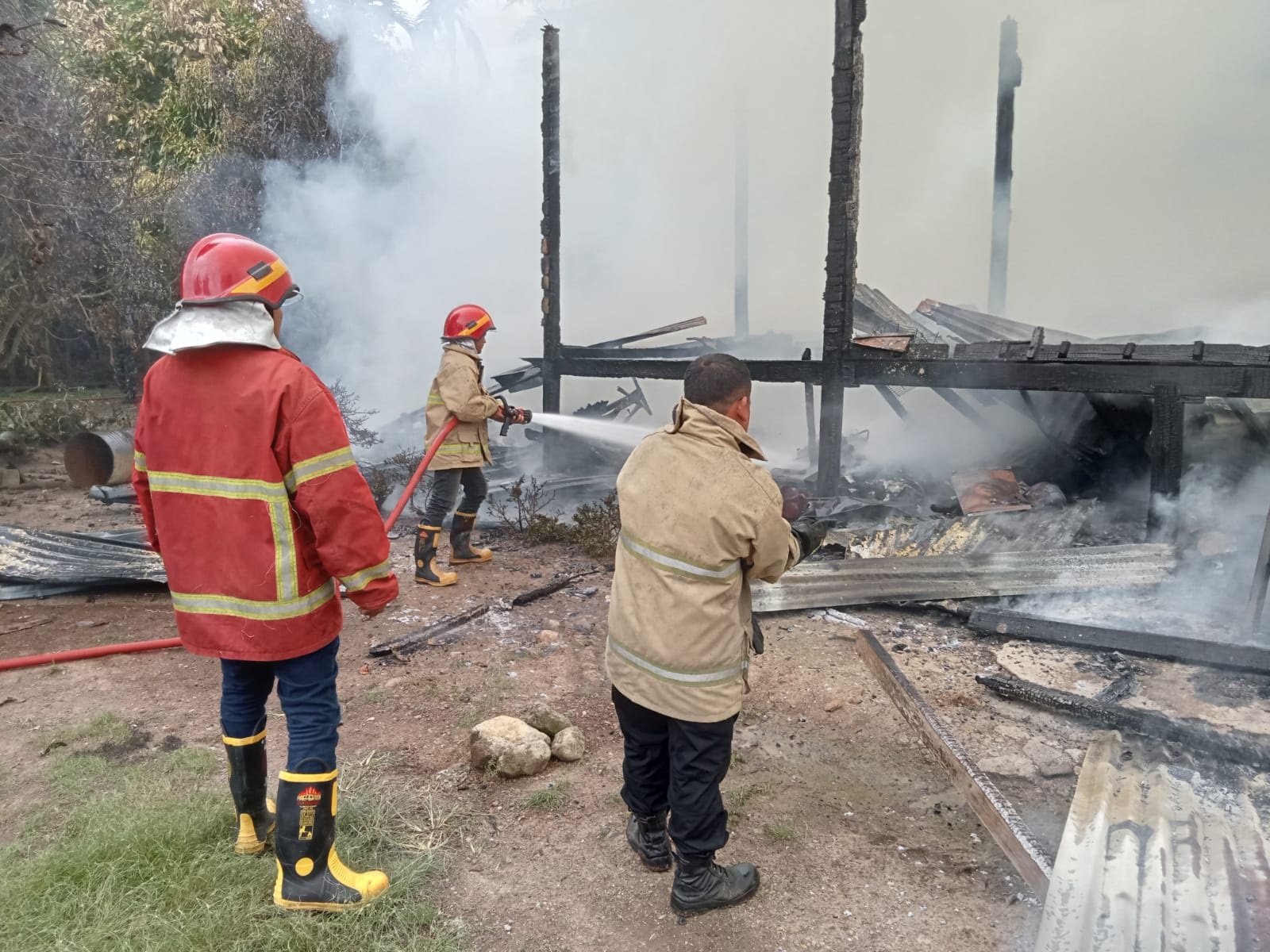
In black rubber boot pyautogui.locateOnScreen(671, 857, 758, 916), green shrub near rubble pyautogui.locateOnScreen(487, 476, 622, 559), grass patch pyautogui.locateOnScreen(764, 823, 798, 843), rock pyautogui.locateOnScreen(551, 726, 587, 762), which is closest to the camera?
black rubber boot pyautogui.locateOnScreen(671, 857, 758, 916)

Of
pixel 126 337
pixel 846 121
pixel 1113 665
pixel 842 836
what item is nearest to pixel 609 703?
pixel 842 836

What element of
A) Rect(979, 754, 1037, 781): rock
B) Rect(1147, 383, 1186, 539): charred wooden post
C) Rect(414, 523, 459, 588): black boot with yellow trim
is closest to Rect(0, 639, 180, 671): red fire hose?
Rect(414, 523, 459, 588): black boot with yellow trim

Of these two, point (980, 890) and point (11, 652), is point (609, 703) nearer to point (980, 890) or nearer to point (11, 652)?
point (980, 890)

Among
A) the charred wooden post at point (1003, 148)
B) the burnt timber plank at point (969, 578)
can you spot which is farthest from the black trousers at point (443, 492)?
the charred wooden post at point (1003, 148)

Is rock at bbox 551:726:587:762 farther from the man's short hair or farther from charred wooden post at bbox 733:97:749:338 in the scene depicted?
charred wooden post at bbox 733:97:749:338

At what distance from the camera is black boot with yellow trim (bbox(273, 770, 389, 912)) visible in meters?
2.31

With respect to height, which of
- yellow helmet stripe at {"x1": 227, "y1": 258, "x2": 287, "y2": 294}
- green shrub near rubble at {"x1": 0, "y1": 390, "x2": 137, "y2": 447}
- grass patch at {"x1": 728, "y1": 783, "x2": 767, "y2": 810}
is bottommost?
grass patch at {"x1": 728, "y1": 783, "x2": 767, "y2": 810}

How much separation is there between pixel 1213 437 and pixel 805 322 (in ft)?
35.4

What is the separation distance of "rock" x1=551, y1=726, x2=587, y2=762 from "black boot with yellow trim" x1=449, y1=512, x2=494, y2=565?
122 inches

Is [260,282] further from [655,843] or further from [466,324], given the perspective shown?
[466,324]

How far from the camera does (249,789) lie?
101 inches

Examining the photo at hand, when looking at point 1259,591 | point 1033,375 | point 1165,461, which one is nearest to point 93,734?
point 1259,591

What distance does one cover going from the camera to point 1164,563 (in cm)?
536

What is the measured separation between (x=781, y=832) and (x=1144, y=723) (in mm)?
1847
